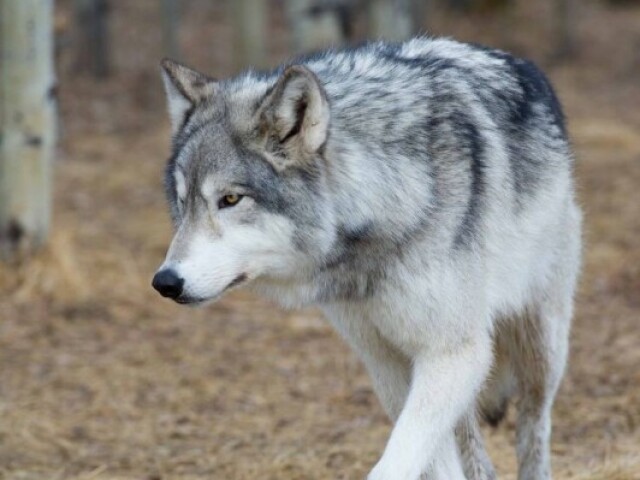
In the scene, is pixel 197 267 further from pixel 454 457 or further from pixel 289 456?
pixel 289 456

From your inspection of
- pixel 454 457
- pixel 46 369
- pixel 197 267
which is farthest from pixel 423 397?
pixel 46 369

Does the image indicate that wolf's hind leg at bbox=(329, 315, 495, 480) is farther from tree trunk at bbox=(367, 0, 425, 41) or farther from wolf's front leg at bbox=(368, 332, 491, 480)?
tree trunk at bbox=(367, 0, 425, 41)

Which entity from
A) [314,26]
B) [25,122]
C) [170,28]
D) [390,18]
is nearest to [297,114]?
[25,122]

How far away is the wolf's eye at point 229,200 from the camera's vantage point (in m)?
4.28

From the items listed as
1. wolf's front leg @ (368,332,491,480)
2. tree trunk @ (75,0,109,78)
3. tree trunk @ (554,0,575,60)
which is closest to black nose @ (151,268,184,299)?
wolf's front leg @ (368,332,491,480)

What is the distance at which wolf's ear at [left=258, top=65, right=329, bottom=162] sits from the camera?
426cm

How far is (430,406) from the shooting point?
14.9ft

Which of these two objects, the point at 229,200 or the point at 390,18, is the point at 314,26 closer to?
the point at 390,18

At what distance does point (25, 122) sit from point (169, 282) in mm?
5174

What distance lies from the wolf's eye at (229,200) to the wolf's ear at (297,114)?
26cm

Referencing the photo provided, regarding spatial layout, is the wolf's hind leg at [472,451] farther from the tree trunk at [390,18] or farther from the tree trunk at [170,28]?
the tree trunk at [170,28]

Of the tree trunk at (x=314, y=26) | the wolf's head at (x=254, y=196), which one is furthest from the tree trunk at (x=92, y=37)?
the wolf's head at (x=254, y=196)

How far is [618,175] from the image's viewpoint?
12.5 m

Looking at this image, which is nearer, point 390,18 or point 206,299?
point 206,299
